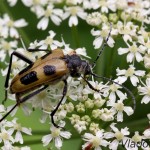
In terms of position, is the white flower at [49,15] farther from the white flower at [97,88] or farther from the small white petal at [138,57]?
the white flower at [97,88]

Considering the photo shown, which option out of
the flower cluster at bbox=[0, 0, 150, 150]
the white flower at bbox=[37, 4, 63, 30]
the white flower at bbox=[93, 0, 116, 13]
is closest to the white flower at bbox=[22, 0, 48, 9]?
the white flower at bbox=[37, 4, 63, 30]

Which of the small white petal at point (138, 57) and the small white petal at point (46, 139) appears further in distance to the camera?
the small white petal at point (138, 57)

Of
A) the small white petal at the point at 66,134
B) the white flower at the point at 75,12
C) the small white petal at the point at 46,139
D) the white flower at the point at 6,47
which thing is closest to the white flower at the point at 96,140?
the small white petal at the point at 66,134

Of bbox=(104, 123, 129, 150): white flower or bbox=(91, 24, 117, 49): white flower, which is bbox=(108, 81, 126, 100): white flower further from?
bbox=(91, 24, 117, 49): white flower

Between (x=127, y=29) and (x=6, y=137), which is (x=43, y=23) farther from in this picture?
(x=6, y=137)

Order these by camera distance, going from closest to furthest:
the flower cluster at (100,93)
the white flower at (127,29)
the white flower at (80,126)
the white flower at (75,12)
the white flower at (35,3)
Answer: the white flower at (80,126)
the flower cluster at (100,93)
the white flower at (127,29)
the white flower at (75,12)
the white flower at (35,3)

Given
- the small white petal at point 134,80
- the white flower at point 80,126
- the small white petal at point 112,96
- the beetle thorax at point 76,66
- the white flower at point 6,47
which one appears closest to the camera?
the white flower at point 80,126

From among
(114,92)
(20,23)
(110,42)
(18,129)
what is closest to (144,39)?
(110,42)
